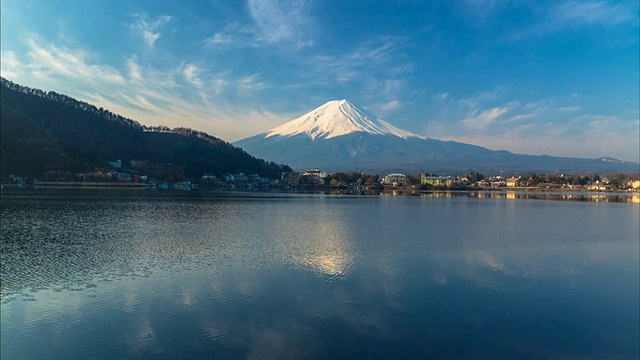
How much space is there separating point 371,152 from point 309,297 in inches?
4394

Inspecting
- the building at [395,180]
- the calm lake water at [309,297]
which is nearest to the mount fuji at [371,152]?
the building at [395,180]

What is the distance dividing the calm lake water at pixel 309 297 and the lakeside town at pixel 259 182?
90.5 feet

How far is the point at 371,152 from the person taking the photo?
379ft

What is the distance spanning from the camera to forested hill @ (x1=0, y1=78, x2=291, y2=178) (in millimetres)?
32375

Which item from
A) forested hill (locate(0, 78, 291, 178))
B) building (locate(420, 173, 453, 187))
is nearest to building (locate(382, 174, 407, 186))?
building (locate(420, 173, 453, 187))

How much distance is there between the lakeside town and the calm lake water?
27585mm

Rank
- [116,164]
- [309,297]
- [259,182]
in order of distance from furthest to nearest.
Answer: [259,182] → [116,164] → [309,297]

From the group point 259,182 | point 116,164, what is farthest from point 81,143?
point 259,182

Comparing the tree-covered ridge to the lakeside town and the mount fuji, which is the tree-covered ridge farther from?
the mount fuji

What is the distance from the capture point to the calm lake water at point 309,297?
3701mm

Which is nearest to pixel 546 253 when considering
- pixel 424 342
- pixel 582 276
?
pixel 582 276

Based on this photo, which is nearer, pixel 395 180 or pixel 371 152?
pixel 395 180

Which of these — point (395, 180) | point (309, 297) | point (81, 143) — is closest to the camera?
point (309, 297)

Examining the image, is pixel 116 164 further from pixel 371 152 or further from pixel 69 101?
pixel 371 152
